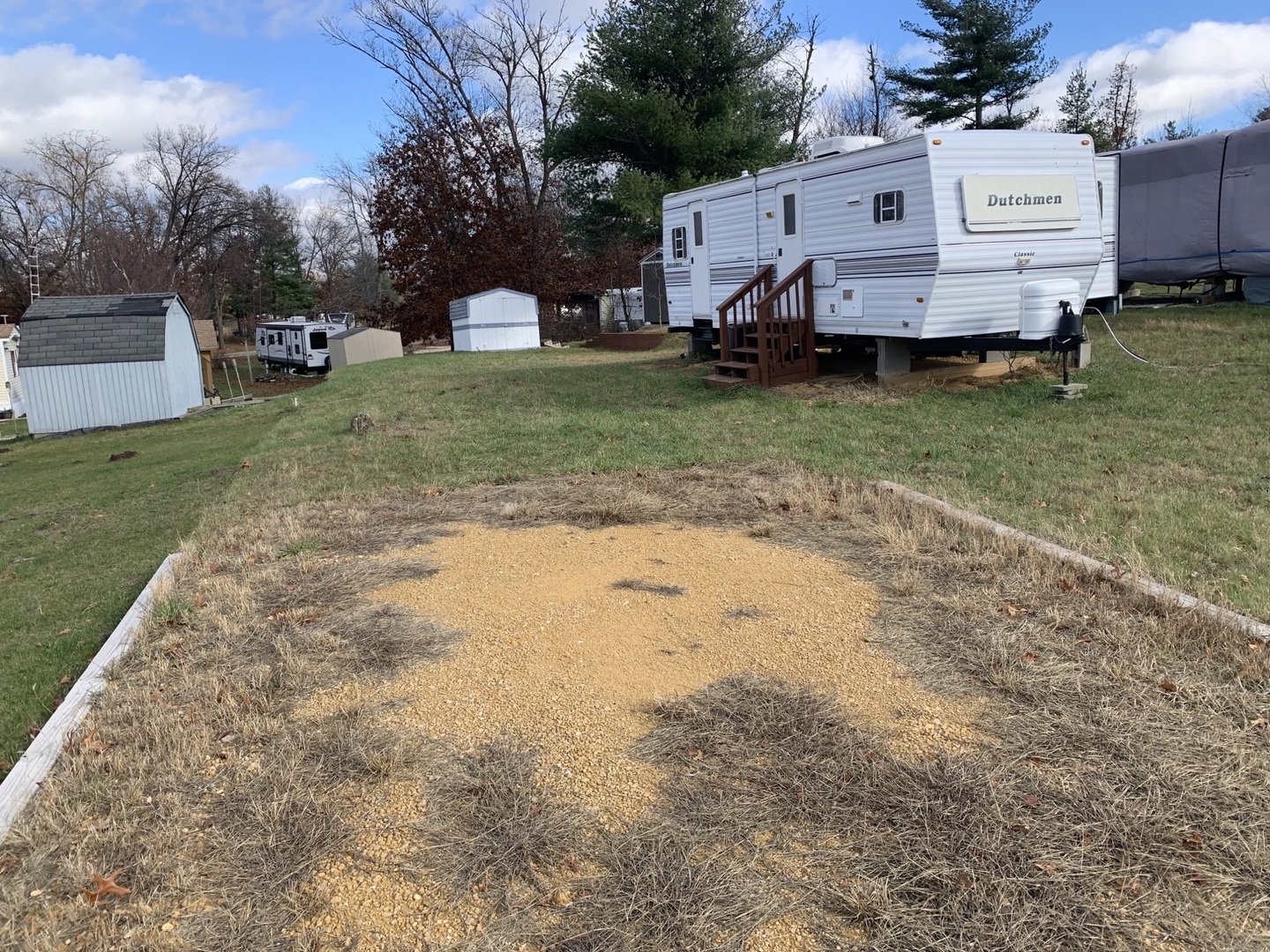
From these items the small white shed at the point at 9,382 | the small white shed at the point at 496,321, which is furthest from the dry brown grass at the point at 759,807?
the small white shed at the point at 9,382

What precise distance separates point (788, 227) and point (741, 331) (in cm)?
153

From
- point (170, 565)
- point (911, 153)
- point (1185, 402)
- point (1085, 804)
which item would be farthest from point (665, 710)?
point (911, 153)

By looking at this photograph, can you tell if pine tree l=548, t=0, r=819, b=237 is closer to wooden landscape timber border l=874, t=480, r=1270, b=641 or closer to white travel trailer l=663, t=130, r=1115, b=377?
white travel trailer l=663, t=130, r=1115, b=377

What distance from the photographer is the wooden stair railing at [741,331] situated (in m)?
12.1

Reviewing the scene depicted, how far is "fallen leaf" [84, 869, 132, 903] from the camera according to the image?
2.41 m

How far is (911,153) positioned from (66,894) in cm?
979

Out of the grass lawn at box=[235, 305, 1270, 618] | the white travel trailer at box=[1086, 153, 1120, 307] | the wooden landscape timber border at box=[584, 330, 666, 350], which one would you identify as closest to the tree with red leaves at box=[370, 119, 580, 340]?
the wooden landscape timber border at box=[584, 330, 666, 350]

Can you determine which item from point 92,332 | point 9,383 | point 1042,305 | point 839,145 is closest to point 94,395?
point 92,332

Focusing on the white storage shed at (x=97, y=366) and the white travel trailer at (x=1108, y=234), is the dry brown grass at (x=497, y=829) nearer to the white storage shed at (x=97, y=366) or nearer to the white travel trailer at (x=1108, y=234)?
the white travel trailer at (x=1108, y=234)

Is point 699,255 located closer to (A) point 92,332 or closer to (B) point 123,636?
(B) point 123,636

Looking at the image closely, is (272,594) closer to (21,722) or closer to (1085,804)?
(21,722)

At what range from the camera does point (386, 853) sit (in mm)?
2551

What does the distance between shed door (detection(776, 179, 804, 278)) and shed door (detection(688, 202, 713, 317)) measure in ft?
6.34

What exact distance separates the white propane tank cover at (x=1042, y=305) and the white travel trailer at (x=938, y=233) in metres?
0.01
